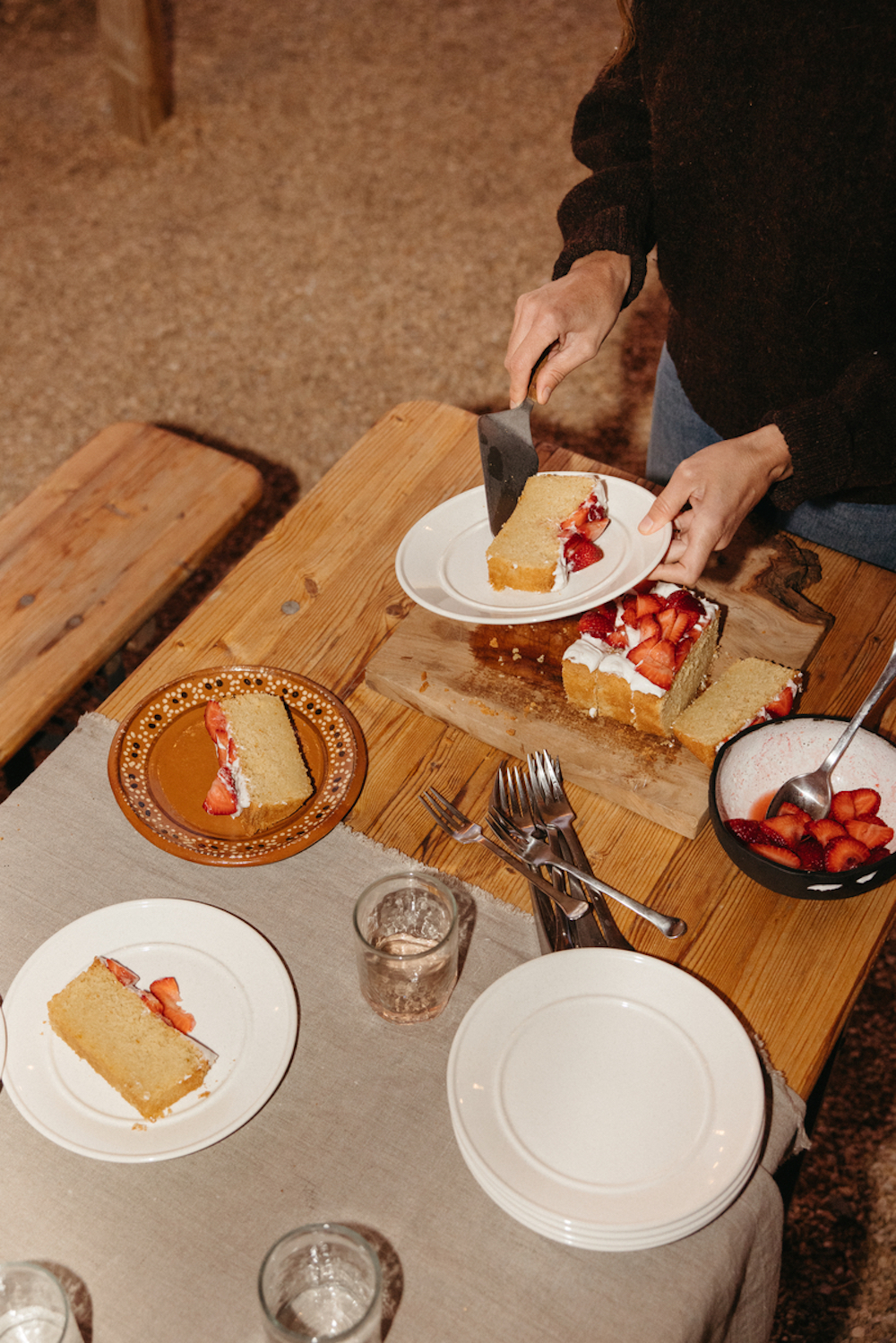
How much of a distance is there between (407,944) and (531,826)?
0.26 meters

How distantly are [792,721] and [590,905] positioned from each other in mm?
381

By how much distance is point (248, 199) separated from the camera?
5023 mm

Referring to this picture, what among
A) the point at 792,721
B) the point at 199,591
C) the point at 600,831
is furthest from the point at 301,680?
the point at 199,591

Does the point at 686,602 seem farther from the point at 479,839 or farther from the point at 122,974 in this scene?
the point at 122,974

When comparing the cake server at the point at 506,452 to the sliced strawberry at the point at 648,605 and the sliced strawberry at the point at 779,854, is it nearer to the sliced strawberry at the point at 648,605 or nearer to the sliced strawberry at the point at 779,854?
the sliced strawberry at the point at 648,605

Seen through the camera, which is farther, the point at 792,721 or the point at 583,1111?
the point at 792,721

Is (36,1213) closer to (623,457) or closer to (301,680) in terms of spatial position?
(301,680)

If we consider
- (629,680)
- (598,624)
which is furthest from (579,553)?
(629,680)

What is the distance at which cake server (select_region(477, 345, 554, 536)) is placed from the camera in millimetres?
1795

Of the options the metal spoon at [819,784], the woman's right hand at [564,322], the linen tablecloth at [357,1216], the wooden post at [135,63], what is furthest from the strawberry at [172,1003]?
the wooden post at [135,63]

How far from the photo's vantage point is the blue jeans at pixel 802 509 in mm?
2041

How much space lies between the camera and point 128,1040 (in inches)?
49.3

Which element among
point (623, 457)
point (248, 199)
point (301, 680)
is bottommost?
point (623, 457)

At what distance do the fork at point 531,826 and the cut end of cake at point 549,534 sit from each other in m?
0.30
